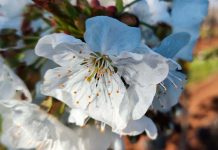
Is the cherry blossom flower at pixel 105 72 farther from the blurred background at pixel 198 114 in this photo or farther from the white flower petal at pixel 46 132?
the blurred background at pixel 198 114

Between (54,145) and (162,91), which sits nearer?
(162,91)

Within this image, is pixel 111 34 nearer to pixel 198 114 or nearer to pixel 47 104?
pixel 47 104

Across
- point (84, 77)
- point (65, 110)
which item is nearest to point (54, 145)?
point (65, 110)

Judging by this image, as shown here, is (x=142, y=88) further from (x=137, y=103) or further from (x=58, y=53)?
(x=58, y=53)

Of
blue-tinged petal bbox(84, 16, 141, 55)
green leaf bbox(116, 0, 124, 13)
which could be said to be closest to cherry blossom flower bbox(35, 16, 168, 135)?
blue-tinged petal bbox(84, 16, 141, 55)

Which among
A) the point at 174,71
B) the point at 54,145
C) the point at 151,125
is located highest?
the point at 174,71

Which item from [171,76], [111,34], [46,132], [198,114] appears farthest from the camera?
[198,114]

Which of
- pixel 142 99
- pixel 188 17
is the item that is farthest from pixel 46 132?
pixel 188 17
